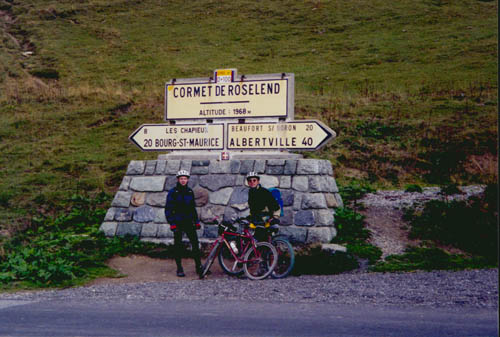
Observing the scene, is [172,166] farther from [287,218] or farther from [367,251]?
[367,251]

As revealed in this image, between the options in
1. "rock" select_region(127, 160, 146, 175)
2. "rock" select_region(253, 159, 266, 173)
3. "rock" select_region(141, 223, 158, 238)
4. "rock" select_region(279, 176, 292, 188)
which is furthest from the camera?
"rock" select_region(127, 160, 146, 175)

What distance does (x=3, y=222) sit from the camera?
15141 millimetres

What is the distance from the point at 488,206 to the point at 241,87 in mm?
5709

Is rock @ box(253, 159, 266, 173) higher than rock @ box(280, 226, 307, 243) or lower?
higher

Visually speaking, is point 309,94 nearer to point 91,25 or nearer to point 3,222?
point 3,222

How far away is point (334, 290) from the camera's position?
892 cm

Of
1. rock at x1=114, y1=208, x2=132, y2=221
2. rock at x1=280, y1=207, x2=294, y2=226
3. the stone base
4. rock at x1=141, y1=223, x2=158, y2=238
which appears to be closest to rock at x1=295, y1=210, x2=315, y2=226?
rock at x1=280, y1=207, x2=294, y2=226

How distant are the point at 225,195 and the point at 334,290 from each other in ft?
15.6

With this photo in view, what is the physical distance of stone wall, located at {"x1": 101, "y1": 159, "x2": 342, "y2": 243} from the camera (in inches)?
488

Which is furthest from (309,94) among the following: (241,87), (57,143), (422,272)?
(422,272)

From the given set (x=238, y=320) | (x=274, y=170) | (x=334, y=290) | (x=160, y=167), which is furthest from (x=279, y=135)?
(x=238, y=320)

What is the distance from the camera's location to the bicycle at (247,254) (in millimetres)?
10641

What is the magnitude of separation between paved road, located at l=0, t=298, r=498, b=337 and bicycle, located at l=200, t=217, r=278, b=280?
2293 mm

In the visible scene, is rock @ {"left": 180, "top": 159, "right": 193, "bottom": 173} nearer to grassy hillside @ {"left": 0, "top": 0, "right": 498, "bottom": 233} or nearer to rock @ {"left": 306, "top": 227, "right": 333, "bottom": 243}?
rock @ {"left": 306, "top": 227, "right": 333, "bottom": 243}
